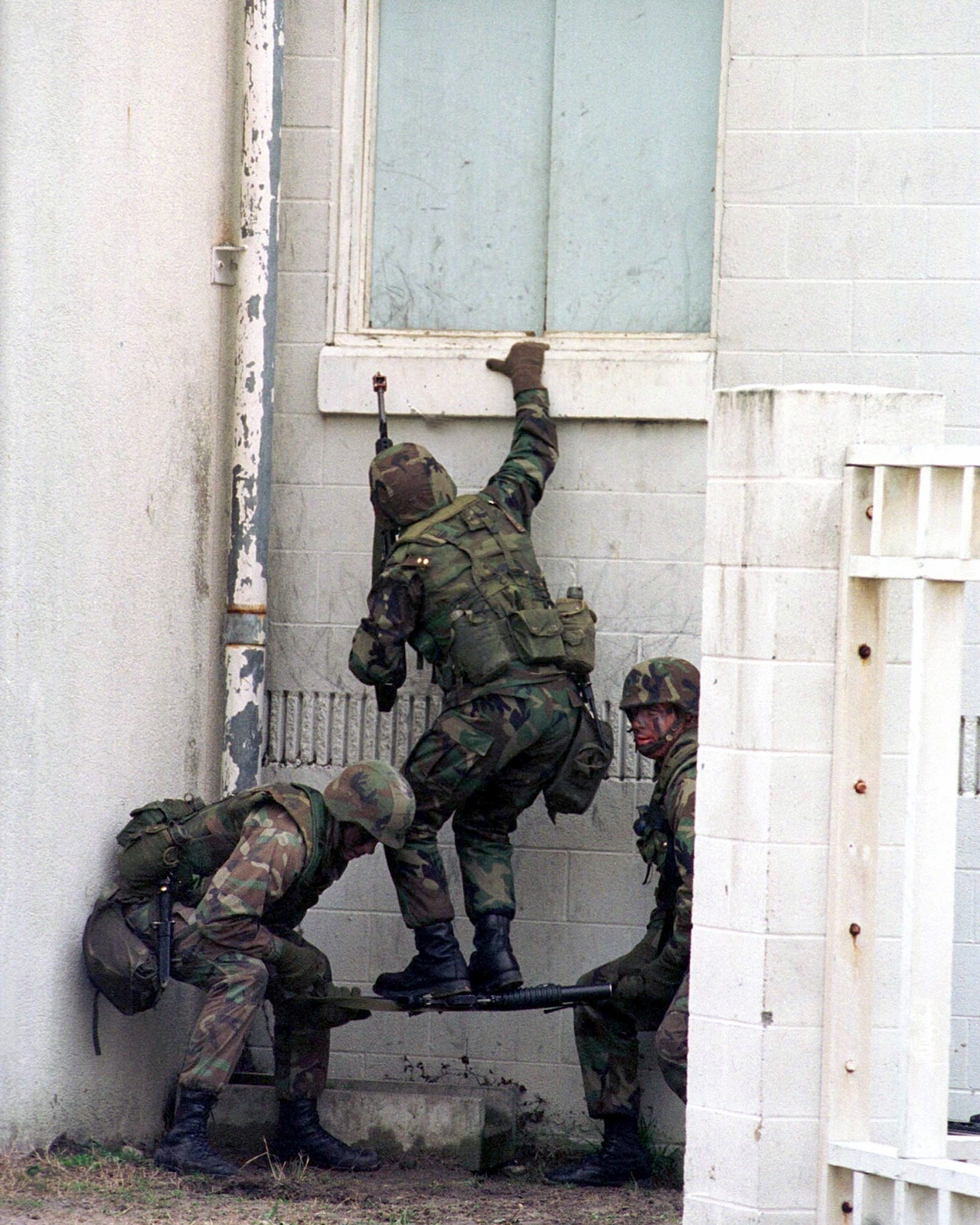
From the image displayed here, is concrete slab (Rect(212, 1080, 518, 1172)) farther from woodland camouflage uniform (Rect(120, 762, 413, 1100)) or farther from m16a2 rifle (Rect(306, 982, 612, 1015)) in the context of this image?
m16a2 rifle (Rect(306, 982, 612, 1015))

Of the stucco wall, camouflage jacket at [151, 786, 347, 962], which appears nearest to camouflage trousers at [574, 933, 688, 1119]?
camouflage jacket at [151, 786, 347, 962]

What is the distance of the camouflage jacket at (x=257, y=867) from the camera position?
5.20 metres

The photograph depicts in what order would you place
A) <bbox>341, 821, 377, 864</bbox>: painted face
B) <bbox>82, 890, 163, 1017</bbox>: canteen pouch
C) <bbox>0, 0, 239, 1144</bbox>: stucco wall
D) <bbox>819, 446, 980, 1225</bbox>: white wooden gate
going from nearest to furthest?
<bbox>819, 446, 980, 1225</bbox>: white wooden gate < <bbox>0, 0, 239, 1144</bbox>: stucco wall < <bbox>82, 890, 163, 1017</bbox>: canteen pouch < <bbox>341, 821, 377, 864</bbox>: painted face

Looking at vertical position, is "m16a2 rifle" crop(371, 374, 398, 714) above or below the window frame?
below

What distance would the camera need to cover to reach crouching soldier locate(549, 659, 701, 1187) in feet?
17.1

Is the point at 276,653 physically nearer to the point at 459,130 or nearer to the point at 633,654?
the point at 633,654

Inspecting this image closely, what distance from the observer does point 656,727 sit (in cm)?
552

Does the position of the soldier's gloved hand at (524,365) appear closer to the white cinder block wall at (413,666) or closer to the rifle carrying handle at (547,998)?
the white cinder block wall at (413,666)

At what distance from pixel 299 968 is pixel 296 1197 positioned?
2.43 ft

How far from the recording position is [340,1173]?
549 cm

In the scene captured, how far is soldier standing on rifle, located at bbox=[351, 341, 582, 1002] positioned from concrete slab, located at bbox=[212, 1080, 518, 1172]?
1.29 ft

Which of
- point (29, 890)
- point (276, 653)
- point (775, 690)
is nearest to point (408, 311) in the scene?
point (276, 653)

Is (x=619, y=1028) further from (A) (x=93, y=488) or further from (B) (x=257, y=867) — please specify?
(A) (x=93, y=488)

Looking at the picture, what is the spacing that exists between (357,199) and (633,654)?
200 centimetres
